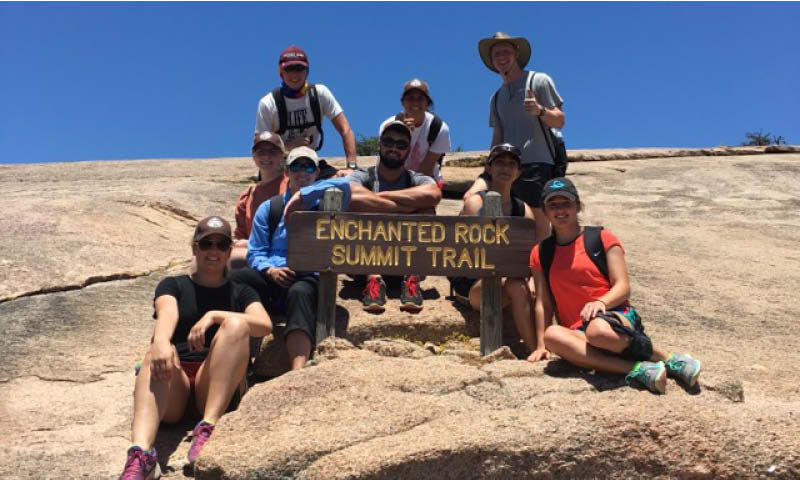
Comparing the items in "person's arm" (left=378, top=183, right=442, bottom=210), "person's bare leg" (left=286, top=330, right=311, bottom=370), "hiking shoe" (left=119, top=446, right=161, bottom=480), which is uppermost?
"person's arm" (left=378, top=183, right=442, bottom=210)

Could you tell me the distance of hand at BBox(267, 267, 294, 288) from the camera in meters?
5.71

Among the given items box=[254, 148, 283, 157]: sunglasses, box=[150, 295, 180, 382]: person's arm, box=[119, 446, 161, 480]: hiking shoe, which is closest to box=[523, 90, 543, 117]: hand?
box=[254, 148, 283, 157]: sunglasses

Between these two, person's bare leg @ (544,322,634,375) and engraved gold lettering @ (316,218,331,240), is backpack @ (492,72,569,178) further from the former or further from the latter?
person's bare leg @ (544,322,634,375)

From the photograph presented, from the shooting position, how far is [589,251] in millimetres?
5109

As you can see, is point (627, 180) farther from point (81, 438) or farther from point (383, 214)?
point (81, 438)

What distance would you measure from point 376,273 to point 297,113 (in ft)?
7.44

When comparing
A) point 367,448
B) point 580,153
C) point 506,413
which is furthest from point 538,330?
point 580,153

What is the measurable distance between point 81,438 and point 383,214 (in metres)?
2.60

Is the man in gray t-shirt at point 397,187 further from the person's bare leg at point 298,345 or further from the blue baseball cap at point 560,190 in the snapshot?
the blue baseball cap at point 560,190

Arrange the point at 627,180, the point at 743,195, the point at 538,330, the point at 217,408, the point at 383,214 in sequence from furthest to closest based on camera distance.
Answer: the point at 627,180, the point at 743,195, the point at 383,214, the point at 538,330, the point at 217,408

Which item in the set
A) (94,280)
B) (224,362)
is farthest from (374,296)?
(94,280)

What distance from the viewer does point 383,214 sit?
19.5 feet

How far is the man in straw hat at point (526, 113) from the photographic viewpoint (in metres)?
6.75

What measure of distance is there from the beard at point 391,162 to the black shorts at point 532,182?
106 cm
